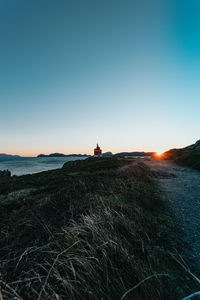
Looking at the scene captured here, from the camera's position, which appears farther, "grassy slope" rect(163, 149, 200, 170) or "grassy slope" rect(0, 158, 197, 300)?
Answer: "grassy slope" rect(163, 149, 200, 170)

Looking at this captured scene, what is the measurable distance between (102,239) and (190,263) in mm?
2018

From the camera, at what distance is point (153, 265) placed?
8.34ft

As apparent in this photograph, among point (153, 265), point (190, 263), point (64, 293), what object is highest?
point (64, 293)

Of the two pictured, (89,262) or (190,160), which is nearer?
(89,262)

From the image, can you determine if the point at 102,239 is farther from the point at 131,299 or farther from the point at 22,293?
the point at 22,293

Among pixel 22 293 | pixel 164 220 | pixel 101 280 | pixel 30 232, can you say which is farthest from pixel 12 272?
pixel 164 220

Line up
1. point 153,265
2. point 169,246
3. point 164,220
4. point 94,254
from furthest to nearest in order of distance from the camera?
1. point 164,220
2. point 169,246
3. point 153,265
4. point 94,254

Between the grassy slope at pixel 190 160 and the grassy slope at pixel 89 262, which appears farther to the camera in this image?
the grassy slope at pixel 190 160

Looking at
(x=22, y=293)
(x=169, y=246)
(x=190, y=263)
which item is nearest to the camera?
(x=22, y=293)

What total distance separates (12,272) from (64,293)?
0.90 metres

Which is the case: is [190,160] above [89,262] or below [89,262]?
above

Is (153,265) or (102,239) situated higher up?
(102,239)

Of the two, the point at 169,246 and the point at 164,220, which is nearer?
the point at 169,246

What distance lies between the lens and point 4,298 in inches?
56.9
